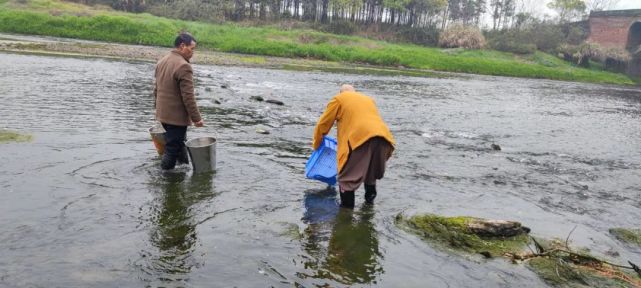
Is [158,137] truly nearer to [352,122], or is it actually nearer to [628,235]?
[352,122]

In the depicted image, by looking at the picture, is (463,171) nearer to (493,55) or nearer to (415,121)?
(415,121)

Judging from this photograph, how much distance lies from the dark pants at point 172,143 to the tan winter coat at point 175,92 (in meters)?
0.16

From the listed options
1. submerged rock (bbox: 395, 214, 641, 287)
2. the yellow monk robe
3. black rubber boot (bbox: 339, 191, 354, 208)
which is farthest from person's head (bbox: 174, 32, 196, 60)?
submerged rock (bbox: 395, 214, 641, 287)

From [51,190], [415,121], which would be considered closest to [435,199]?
[51,190]

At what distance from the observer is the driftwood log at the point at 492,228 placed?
6.33 m

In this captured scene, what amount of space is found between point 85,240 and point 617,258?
636cm

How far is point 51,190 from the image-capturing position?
6.95m

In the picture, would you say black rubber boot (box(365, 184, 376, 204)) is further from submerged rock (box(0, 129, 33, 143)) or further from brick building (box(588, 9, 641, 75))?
brick building (box(588, 9, 641, 75))

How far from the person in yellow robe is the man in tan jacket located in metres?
2.16

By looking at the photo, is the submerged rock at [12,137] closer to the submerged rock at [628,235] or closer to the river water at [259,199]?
the river water at [259,199]

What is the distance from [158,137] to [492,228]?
18.0 feet

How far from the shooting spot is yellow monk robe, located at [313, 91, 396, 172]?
6656 mm

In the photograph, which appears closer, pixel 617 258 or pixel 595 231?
pixel 617 258

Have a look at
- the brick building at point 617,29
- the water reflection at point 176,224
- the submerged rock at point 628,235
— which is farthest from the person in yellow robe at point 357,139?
the brick building at point 617,29
